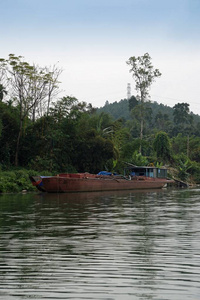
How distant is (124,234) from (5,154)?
31.3 m

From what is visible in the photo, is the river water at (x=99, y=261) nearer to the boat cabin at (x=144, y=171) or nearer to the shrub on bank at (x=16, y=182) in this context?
the shrub on bank at (x=16, y=182)

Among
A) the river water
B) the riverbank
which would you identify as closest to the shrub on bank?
the riverbank

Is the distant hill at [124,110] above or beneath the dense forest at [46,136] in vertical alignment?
above

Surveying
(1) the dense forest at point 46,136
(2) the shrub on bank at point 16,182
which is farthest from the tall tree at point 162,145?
(2) the shrub on bank at point 16,182

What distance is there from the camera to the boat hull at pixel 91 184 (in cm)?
3178

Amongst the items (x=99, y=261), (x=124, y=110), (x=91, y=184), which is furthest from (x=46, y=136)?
(x=124, y=110)

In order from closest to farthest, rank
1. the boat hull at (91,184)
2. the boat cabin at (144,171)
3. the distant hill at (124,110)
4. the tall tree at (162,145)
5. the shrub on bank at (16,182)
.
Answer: the shrub on bank at (16,182) < the boat hull at (91,184) < the boat cabin at (144,171) < the tall tree at (162,145) < the distant hill at (124,110)

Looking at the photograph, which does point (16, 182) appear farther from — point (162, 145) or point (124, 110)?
point (124, 110)

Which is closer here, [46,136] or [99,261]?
[99,261]

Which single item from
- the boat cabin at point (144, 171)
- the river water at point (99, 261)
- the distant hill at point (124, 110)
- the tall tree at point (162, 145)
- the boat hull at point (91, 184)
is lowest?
the river water at point (99, 261)

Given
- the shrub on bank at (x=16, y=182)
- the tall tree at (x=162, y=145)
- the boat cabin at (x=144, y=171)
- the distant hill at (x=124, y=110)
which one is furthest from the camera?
the distant hill at (x=124, y=110)

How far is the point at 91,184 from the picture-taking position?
113 feet

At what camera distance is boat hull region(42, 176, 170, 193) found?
31781mm

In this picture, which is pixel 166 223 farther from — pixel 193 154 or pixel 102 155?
pixel 193 154
